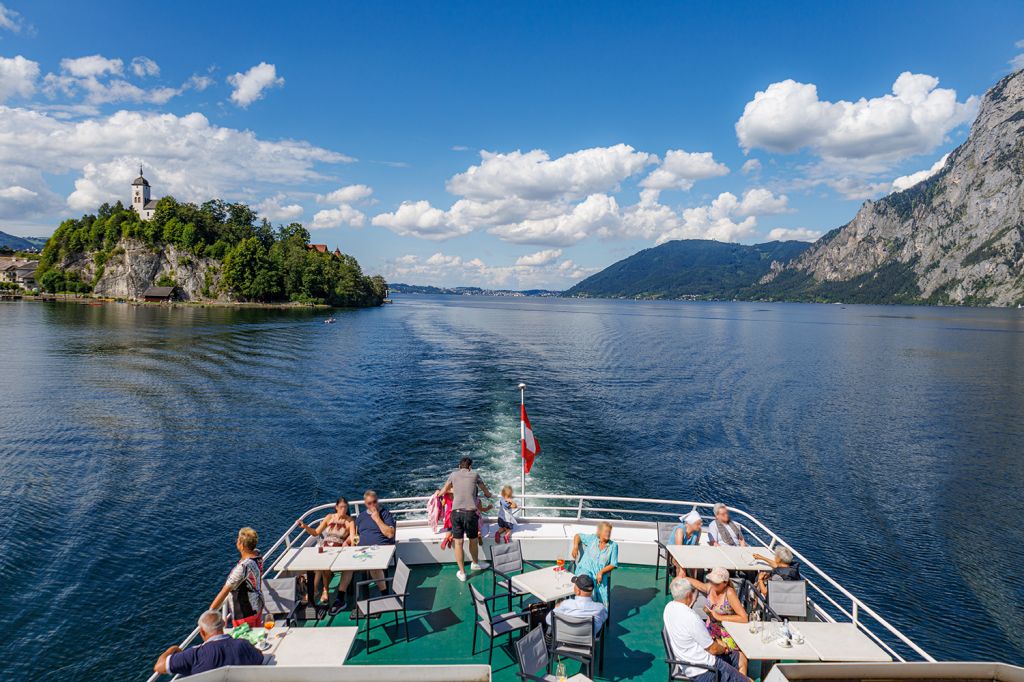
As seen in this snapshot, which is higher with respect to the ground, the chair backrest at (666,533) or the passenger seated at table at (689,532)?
the passenger seated at table at (689,532)

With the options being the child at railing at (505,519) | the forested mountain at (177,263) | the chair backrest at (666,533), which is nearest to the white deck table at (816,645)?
the chair backrest at (666,533)

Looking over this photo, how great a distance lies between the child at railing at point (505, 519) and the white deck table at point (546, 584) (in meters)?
2.23

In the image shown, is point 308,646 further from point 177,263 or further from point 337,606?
point 177,263

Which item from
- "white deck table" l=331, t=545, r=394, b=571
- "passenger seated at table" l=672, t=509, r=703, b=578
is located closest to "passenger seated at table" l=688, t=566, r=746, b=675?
"passenger seated at table" l=672, t=509, r=703, b=578

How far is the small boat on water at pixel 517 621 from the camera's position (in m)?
5.51

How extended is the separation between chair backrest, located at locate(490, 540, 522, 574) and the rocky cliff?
163 metres

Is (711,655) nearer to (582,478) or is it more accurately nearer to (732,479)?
(582,478)

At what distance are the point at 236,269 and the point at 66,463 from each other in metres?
133

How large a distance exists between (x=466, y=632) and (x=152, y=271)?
17710cm

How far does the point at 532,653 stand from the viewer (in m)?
7.14

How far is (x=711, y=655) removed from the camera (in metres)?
7.44

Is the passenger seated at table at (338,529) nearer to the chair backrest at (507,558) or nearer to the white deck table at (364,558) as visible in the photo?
the white deck table at (364,558)

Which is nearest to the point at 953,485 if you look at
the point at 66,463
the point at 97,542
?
the point at 97,542

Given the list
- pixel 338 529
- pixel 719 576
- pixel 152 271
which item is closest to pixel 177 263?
pixel 152 271
